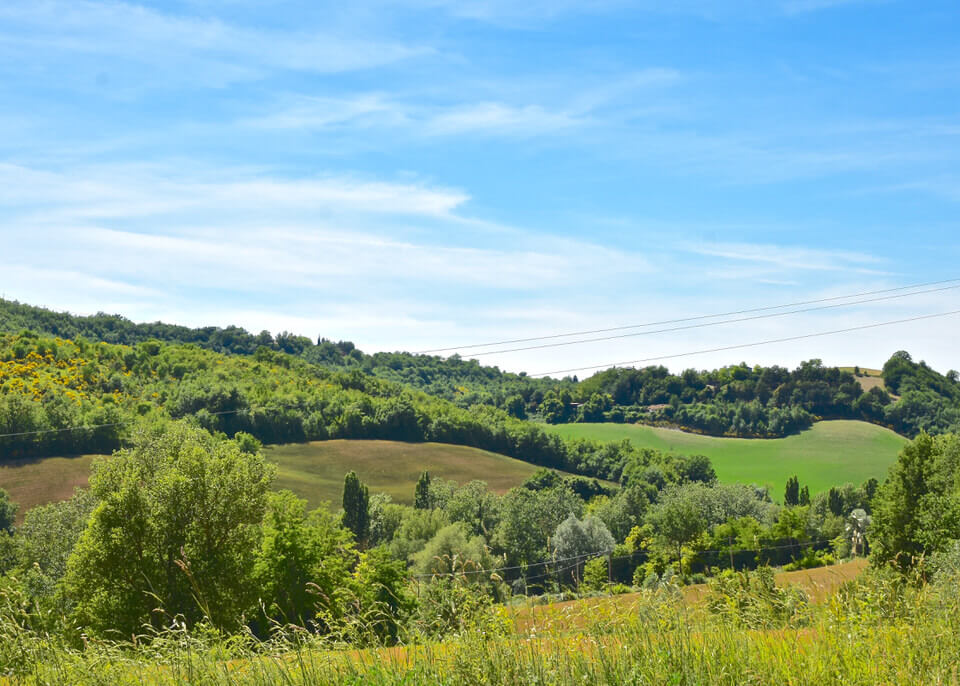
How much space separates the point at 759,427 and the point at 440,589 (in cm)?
15514

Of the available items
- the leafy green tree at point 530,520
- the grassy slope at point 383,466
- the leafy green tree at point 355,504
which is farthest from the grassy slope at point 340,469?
the leafy green tree at point 530,520

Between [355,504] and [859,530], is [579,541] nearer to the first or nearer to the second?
[355,504]

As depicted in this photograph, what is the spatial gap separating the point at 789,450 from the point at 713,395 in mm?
45458

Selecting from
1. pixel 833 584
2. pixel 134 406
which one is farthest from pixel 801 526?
pixel 134 406

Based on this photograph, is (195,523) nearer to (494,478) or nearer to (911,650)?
(911,650)

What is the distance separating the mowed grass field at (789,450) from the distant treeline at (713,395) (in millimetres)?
8280

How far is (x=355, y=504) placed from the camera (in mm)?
75625

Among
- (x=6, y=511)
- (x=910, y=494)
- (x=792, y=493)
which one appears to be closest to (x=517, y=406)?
(x=792, y=493)

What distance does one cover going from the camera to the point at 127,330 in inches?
7352

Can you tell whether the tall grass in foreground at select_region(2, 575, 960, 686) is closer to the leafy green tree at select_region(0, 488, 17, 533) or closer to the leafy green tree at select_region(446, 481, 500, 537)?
the leafy green tree at select_region(0, 488, 17, 533)

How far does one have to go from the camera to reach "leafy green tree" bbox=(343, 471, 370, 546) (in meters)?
75.3

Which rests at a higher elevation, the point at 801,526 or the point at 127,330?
the point at 127,330

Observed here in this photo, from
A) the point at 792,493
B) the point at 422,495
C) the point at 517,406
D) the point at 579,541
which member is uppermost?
the point at 517,406

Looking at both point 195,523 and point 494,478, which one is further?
point 494,478
